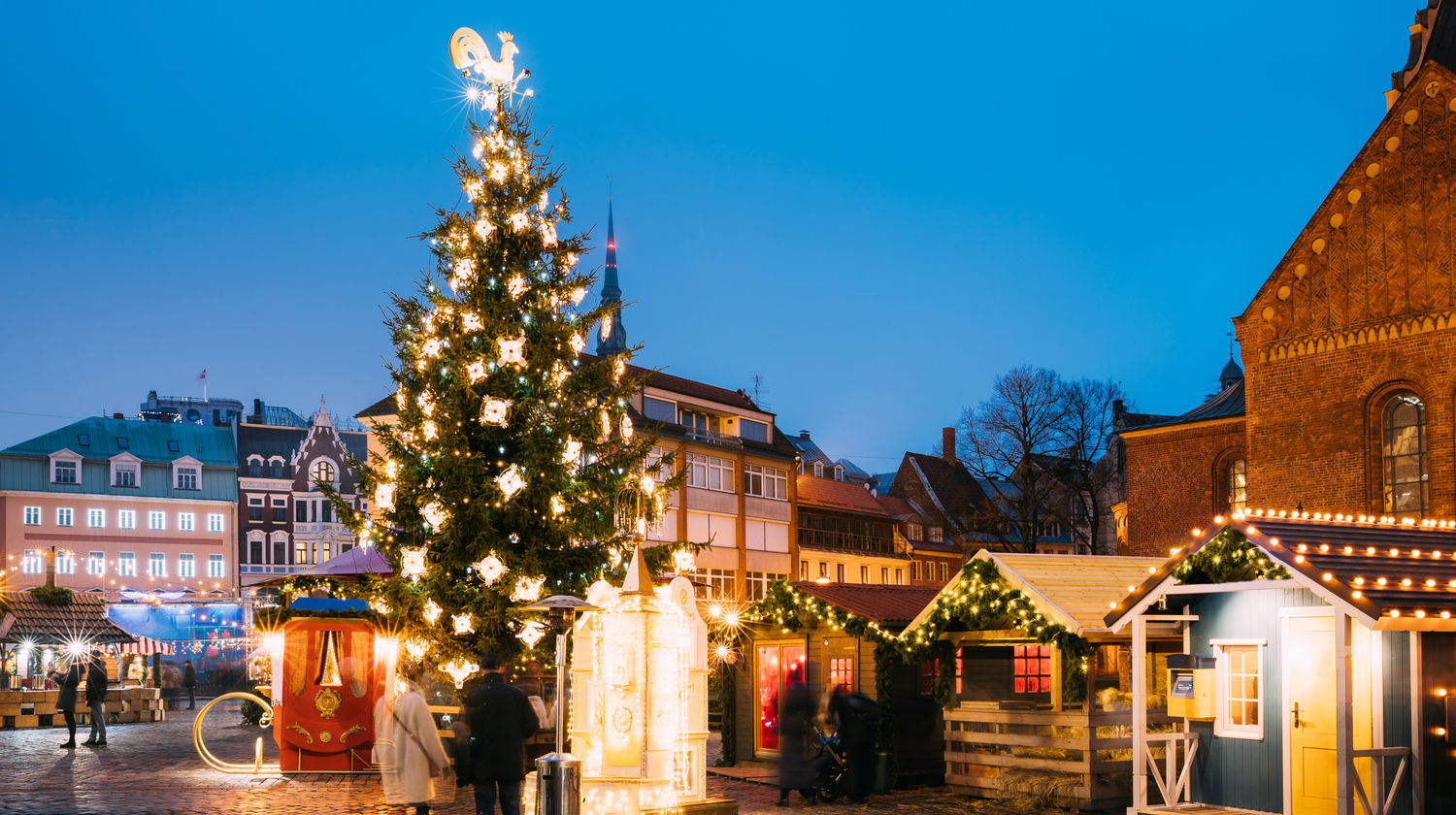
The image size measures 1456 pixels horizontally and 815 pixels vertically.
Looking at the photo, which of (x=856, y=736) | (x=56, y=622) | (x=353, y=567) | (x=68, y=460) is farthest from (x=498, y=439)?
(x=68, y=460)

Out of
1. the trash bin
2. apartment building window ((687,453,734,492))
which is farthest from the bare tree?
the trash bin

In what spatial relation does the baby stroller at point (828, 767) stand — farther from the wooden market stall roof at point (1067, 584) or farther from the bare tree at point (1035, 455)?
the bare tree at point (1035, 455)

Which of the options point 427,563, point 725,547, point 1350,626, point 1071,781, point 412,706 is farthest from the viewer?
point 725,547

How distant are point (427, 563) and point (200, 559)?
54711 millimetres

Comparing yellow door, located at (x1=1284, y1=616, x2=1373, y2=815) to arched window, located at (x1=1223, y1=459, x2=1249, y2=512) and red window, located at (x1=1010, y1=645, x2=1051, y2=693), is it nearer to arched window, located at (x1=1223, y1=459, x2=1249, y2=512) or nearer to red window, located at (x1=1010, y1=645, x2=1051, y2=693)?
red window, located at (x1=1010, y1=645, x2=1051, y2=693)

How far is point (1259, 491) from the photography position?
85.5 feet

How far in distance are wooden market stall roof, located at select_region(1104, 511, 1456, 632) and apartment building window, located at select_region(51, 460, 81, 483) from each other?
63.9 m

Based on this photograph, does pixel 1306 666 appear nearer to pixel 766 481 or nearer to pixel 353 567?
pixel 353 567

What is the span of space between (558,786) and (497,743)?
0.76 m

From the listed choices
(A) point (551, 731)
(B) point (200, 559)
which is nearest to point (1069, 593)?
(A) point (551, 731)

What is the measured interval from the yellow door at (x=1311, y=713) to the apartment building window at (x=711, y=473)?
132ft

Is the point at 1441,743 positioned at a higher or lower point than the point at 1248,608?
lower

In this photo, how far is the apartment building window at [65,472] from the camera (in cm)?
6675

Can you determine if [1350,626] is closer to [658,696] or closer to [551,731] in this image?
[658,696]
